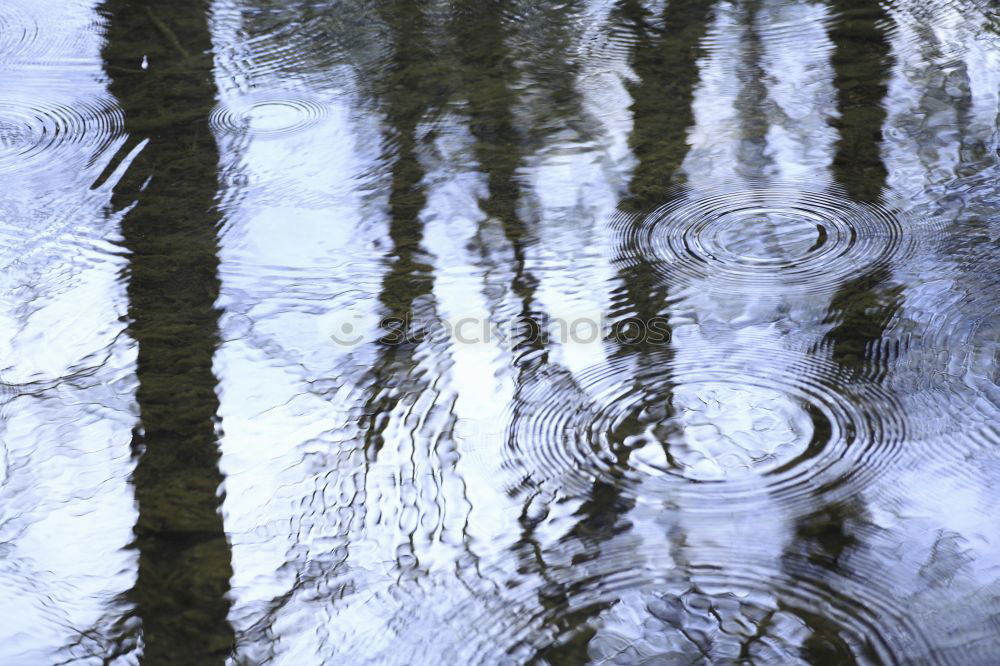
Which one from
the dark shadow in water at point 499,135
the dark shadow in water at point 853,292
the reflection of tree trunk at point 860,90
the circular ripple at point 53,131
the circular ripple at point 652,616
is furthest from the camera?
the circular ripple at point 53,131

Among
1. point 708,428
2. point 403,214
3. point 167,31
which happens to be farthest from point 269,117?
point 708,428

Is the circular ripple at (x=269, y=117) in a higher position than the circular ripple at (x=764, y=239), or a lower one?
higher

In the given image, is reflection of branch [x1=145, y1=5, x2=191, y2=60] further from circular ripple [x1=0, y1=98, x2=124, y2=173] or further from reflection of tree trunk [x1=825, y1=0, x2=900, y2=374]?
reflection of tree trunk [x1=825, y1=0, x2=900, y2=374]

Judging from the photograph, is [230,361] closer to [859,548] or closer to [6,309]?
[6,309]

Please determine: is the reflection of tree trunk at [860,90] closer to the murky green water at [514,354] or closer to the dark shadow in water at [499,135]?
the murky green water at [514,354]

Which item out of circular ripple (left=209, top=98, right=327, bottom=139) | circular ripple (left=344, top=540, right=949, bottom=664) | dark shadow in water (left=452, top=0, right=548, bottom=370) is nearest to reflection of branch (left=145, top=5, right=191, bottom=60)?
circular ripple (left=209, top=98, right=327, bottom=139)

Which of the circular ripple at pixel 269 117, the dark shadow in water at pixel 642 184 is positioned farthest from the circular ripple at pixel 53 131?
the dark shadow in water at pixel 642 184

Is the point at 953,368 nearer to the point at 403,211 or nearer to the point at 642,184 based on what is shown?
the point at 642,184

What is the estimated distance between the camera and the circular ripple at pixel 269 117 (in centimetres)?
261

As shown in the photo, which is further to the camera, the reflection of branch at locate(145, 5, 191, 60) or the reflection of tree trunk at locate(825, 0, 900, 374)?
the reflection of branch at locate(145, 5, 191, 60)

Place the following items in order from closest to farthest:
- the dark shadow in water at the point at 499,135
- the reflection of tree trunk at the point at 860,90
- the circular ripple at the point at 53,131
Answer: the dark shadow in water at the point at 499,135, the reflection of tree trunk at the point at 860,90, the circular ripple at the point at 53,131

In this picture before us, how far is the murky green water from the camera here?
1.33 metres

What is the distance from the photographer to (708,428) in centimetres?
157

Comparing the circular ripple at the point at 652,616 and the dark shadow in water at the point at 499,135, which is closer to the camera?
the circular ripple at the point at 652,616
